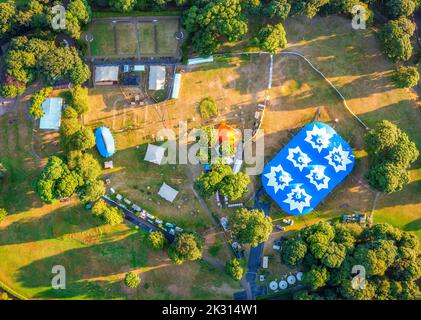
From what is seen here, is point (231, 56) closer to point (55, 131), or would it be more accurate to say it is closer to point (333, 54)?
point (333, 54)

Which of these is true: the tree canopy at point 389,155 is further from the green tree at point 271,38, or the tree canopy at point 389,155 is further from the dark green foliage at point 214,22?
the dark green foliage at point 214,22

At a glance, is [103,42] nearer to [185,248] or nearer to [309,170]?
[185,248]

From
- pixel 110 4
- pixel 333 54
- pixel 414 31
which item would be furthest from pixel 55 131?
pixel 414 31

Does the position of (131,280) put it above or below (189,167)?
below

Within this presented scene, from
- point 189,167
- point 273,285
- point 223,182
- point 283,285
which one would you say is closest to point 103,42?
point 189,167

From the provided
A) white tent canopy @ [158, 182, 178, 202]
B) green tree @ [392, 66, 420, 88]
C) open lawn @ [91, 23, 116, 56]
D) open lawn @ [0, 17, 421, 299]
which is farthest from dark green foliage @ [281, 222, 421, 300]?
open lawn @ [91, 23, 116, 56]

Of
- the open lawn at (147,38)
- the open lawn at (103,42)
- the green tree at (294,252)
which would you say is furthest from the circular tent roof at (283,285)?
the open lawn at (103,42)

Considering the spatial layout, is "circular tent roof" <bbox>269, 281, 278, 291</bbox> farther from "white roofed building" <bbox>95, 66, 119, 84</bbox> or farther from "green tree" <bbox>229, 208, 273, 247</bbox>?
"white roofed building" <bbox>95, 66, 119, 84</bbox>
